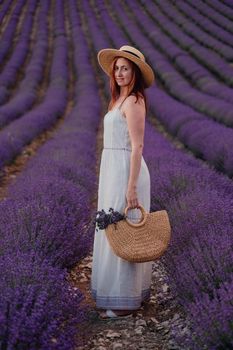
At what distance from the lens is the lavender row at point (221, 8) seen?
2000 cm

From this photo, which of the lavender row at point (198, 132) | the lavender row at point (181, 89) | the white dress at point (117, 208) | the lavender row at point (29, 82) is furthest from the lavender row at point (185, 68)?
the white dress at point (117, 208)

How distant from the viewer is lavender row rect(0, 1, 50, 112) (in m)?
10.6

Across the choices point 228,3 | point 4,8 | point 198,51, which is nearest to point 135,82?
point 198,51

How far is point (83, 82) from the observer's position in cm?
1480

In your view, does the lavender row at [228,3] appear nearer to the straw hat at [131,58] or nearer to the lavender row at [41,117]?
the lavender row at [41,117]

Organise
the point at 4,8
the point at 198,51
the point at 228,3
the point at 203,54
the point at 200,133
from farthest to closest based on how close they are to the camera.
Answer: the point at 4,8
the point at 228,3
the point at 198,51
the point at 203,54
the point at 200,133

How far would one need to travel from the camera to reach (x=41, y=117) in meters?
9.95

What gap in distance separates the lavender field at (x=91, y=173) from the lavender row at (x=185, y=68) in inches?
2.1

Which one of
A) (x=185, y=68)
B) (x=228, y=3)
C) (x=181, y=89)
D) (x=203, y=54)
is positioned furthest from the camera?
(x=228, y=3)

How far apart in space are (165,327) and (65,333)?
28.9 inches

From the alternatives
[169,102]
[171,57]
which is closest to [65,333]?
[169,102]

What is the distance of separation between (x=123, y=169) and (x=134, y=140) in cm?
18

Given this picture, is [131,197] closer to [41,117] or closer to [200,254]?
[200,254]

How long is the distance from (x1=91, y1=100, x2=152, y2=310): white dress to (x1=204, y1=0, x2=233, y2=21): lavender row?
18.5 meters
